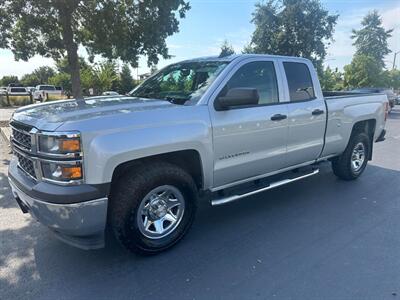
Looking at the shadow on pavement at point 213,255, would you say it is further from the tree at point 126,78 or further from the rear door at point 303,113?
the tree at point 126,78

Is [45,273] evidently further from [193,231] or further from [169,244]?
[193,231]

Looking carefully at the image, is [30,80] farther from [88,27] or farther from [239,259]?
[239,259]

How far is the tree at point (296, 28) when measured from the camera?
23391 mm

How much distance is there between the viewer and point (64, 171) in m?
2.77

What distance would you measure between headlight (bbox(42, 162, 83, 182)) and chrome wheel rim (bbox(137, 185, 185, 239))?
694 millimetres

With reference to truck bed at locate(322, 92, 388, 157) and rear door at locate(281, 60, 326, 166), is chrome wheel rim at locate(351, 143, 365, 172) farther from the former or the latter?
rear door at locate(281, 60, 326, 166)

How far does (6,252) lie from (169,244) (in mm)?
1684

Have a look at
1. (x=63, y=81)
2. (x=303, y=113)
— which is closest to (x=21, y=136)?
(x=303, y=113)

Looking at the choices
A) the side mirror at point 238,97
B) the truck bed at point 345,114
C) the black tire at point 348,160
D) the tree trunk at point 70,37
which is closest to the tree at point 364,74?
the tree trunk at point 70,37

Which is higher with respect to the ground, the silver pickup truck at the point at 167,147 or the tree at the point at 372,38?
the tree at the point at 372,38

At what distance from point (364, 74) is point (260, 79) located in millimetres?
39342

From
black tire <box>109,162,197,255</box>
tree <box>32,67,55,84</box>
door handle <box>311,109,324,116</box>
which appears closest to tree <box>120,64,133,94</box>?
door handle <box>311,109,324,116</box>

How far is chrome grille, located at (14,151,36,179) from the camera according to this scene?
10.2 ft

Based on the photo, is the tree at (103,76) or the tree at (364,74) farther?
the tree at (364,74)
